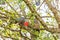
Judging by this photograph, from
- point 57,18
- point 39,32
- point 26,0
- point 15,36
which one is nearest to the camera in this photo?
point 26,0

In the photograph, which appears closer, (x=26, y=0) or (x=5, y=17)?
(x=26, y=0)

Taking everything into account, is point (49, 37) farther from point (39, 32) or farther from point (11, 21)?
point (11, 21)

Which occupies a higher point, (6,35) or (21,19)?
(21,19)

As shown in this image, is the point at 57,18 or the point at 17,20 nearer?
the point at 17,20

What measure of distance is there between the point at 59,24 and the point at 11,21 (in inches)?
23.2

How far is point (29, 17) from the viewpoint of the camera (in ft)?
6.15

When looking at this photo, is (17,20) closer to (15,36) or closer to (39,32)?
(39,32)

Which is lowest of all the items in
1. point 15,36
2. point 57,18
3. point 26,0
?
point 15,36

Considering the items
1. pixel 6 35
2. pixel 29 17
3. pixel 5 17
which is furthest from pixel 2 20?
pixel 29 17

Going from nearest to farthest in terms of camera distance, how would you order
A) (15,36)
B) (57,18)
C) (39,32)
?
(39,32), (57,18), (15,36)

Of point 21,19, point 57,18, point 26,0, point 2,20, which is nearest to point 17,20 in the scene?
point 21,19

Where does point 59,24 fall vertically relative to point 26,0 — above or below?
below

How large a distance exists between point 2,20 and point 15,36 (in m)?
0.29

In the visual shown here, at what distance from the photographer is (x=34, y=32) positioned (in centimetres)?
197
